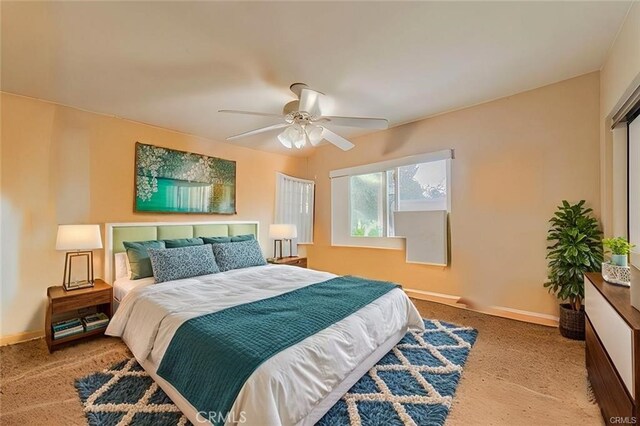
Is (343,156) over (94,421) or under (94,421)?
over

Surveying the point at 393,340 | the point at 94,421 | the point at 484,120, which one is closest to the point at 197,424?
the point at 94,421

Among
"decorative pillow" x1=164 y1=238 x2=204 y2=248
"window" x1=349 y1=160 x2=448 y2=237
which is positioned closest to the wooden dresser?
"window" x1=349 y1=160 x2=448 y2=237

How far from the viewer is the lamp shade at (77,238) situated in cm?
248

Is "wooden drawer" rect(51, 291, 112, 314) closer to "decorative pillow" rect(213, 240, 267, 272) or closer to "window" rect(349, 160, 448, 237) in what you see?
"decorative pillow" rect(213, 240, 267, 272)

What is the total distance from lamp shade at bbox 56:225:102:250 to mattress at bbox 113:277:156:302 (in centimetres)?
44

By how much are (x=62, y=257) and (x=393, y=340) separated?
11.2 feet

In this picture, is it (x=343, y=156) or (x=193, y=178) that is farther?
(x=343, y=156)

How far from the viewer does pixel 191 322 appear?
1.67m

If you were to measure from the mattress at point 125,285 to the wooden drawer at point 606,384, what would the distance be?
3264mm

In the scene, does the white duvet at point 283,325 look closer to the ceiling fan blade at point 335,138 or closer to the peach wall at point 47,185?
the peach wall at point 47,185

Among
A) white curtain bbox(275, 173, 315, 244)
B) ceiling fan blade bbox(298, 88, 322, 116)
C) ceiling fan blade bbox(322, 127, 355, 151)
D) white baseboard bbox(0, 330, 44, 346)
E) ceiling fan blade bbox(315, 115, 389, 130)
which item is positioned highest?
ceiling fan blade bbox(298, 88, 322, 116)

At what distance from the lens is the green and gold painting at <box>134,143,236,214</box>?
3324 millimetres

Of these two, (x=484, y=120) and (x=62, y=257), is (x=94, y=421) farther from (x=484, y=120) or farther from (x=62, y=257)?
(x=484, y=120)

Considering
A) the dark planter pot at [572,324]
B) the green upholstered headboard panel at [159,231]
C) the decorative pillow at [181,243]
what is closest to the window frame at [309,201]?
the green upholstered headboard panel at [159,231]
